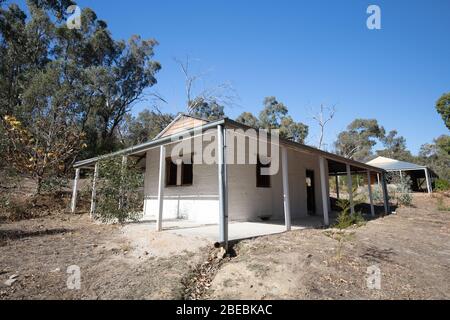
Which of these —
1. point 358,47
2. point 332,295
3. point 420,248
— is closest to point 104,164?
point 332,295

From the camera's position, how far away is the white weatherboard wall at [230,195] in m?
8.95

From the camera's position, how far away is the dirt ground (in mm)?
3678

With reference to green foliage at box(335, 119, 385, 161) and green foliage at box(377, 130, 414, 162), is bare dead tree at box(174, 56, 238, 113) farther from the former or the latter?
green foliage at box(377, 130, 414, 162)

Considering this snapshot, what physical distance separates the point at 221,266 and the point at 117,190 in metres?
4.67

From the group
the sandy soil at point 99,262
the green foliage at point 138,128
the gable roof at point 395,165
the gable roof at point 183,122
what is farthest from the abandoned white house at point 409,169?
the green foliage at point 138,128

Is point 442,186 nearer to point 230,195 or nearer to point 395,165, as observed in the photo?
point 395,165

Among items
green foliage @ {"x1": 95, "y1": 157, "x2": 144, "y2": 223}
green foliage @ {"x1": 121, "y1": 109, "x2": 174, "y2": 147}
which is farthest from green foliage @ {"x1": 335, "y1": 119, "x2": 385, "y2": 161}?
green foliage @ {"x1": 95, "y1": 157, "x2": 144, "y2": 223}

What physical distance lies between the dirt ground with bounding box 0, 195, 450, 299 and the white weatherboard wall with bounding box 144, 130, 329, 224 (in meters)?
2.61

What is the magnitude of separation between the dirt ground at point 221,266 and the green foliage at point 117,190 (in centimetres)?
90

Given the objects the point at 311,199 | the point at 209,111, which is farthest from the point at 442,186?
the point at 209,111

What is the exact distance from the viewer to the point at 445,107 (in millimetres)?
25781

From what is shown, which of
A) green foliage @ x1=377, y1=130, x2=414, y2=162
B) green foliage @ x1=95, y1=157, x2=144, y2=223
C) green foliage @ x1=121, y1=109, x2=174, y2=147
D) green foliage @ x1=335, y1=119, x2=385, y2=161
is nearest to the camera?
green foliage @ x1=95, y1=157, x2=144, y2=223

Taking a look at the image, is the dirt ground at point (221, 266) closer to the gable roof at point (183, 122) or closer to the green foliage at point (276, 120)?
the gable roof at point (183, 122)
